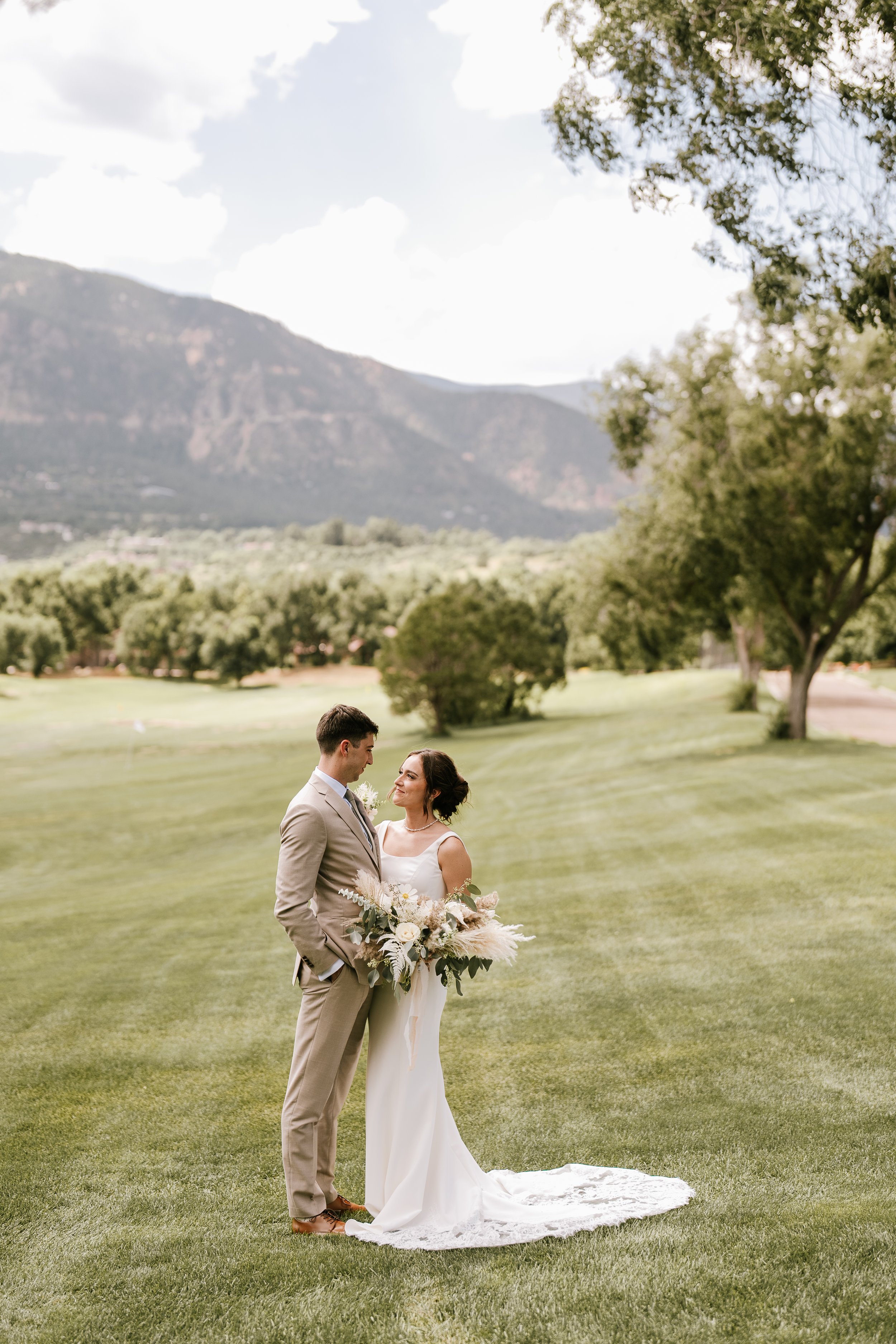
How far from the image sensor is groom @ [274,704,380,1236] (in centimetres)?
476

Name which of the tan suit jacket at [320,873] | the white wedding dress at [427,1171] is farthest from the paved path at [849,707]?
the tan suit jacket at [320,873]

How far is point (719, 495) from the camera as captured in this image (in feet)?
80.3

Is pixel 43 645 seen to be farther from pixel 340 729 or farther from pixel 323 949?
pixel 323 949

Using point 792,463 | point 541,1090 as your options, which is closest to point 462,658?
point 792,463

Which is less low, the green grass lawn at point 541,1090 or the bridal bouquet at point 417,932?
the bridal bouquet at point 417,932

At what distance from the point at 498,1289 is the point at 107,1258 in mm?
1888

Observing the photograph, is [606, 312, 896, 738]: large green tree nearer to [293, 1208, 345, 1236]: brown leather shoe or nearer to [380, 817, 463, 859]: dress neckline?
[380, 817, 463, 859]: dress neckline

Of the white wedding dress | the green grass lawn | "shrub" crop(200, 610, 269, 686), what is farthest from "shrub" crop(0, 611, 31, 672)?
the white wedding dress

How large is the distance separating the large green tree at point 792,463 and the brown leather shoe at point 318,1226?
22.0 meters

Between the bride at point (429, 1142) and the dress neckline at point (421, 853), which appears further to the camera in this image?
the dress neckline at point (421, 853)

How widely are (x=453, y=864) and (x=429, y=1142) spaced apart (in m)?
1.33

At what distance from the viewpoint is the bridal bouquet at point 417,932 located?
Answer: 186 inches

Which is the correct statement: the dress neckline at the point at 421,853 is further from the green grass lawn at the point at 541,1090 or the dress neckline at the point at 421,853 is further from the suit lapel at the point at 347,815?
the green grass lawn at the point at 541,1090

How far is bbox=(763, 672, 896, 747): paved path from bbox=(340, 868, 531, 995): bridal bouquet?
25641 mm
